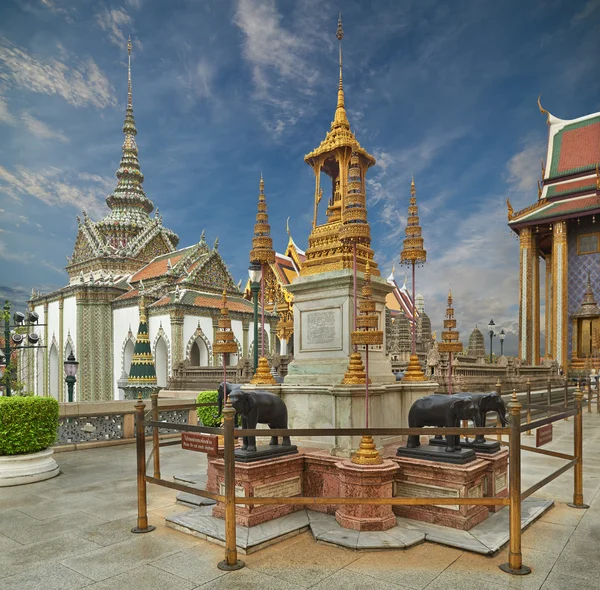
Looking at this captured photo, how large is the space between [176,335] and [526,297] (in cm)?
2440

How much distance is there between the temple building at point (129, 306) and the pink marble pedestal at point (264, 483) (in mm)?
19157

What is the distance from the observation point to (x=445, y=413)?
6332 mm

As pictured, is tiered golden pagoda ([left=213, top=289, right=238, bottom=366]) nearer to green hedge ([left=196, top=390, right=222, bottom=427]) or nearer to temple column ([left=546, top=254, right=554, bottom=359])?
green hedge ([left=196, top=390, right=222, bottom=427])

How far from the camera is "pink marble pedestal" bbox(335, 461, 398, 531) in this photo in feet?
18.0

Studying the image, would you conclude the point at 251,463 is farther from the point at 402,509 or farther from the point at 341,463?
the point at 402,509

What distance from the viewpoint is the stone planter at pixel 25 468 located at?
8.26 metres

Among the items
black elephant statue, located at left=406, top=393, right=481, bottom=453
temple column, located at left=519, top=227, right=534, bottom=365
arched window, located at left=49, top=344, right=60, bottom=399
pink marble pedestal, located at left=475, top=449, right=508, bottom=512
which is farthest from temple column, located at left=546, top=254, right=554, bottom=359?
arched window, located at left=49, top=344, right=60, bottom=399

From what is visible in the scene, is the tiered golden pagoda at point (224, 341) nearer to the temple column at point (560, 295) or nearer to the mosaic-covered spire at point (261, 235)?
the mosaic-covered spire at point (261, 235)

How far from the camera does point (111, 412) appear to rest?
1260cm

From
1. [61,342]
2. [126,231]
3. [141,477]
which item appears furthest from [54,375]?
[141,477]

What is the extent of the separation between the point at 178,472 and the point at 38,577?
15.4ft

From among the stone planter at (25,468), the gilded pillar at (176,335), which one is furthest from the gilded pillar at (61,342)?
the stone planter at (25,468)

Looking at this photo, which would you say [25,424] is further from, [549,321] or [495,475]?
[549,321]

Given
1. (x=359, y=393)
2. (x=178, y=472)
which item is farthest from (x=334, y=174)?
(x=178, y=472)
